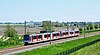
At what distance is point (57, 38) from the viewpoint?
297 ft

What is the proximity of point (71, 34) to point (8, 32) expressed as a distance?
105 feet

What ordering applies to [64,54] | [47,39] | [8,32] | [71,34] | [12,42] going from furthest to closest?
[71,34] → [8,32] → [47,39] → [12,42] → [64,54]

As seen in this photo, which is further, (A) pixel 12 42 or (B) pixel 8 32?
(B) pixel 8 32

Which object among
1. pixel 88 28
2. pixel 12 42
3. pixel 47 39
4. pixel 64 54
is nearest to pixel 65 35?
pixel 47 39

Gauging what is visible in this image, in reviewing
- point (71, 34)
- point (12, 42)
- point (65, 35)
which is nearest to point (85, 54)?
point (12, 42)

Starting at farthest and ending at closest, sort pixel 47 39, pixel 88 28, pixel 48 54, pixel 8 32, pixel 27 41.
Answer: pixel 88 28 → pixel 8 32 → pixel 47 39 → pixel 27 41 → pixel 48 54

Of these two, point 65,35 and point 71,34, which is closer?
point 65,35

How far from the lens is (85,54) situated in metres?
52.2

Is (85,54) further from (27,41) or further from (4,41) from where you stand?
(4,41)

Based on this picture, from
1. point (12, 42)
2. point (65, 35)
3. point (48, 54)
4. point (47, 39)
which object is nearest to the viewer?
point (48, 54)

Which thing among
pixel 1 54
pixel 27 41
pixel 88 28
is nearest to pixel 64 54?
pixel 1 54

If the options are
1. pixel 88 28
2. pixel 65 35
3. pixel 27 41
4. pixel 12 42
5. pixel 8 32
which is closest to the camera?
pixel 27 41

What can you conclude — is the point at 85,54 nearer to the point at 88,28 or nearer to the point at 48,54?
the point at 48,54

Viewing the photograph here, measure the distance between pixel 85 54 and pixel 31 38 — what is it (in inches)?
811
